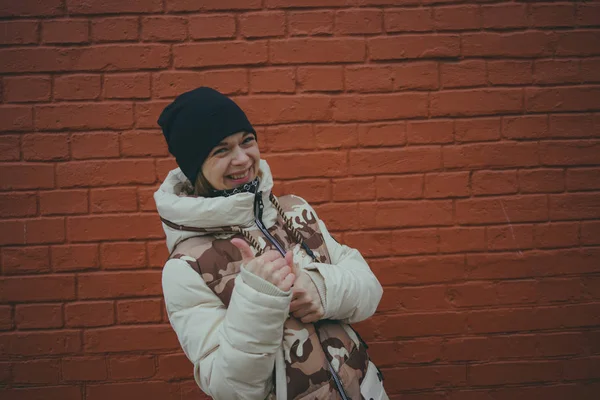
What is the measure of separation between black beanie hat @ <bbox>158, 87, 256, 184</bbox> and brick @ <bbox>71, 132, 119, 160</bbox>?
2.75 ft

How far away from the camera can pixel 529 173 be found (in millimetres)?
2293

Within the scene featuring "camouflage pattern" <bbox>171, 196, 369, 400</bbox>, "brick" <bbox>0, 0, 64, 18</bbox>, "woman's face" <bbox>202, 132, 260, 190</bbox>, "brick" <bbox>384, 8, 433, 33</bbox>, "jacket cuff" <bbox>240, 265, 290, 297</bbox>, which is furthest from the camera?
"brick" <bbox>384, 8, 433, 33</bbox>

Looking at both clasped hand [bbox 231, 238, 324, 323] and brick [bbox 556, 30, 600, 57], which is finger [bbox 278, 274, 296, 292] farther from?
brick [bbox 556, 30, 600, 57]

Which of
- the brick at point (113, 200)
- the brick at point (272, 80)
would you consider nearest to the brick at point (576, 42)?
the brick at point (272, 80)

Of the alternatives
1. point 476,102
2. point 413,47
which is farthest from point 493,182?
point 413,47

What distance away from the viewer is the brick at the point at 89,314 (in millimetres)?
2203

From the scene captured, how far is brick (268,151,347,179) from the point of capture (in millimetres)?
2227

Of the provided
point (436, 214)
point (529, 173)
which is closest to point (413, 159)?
point (436, 214)

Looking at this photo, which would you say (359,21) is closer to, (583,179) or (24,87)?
(583,179)

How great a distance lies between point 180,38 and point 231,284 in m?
1.33

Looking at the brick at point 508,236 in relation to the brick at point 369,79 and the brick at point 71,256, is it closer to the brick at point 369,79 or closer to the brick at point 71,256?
the brick at point 369,79

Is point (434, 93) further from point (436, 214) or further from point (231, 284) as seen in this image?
point (231, 284)

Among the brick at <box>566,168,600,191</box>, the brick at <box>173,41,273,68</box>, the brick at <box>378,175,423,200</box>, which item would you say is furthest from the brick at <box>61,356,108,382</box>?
the brick at <box>566,168,600,191</box>

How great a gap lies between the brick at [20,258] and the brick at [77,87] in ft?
2.35
